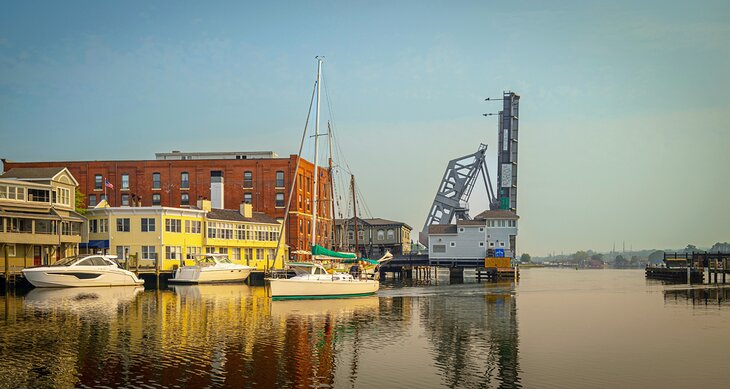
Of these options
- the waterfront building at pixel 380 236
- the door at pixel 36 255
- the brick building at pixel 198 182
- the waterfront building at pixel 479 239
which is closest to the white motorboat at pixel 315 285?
the door at pixel 36 255

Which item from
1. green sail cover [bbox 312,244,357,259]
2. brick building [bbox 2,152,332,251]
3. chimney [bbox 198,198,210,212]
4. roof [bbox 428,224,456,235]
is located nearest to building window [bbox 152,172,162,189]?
brick building [bbox 2,152,332,251]

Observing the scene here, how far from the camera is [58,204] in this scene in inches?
3169

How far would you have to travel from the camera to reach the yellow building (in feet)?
275

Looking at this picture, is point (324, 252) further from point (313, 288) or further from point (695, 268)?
point (695, 268)

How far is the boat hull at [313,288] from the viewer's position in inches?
2232

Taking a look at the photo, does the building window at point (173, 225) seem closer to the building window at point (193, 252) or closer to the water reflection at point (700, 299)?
the building window at point (193, 252)

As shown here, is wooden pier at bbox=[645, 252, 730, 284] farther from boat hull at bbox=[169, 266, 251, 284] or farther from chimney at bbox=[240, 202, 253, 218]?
boat hull at bbox=[169, 266, 251, 284]

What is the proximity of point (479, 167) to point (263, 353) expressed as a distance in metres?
105

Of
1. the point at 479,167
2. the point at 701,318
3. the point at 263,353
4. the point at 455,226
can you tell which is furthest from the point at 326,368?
the point at 479,167

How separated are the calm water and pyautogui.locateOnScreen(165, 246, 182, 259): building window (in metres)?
26.8

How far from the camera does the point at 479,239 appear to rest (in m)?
104

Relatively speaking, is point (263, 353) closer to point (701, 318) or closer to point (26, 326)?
point (26, 326)

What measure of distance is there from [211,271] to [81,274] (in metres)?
15.1

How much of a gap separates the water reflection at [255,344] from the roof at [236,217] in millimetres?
36294
